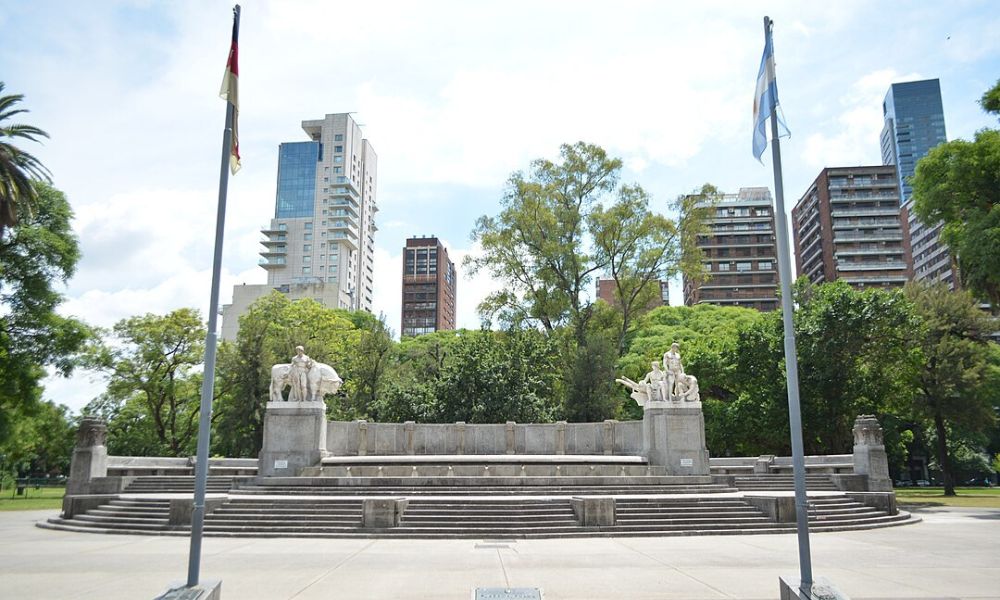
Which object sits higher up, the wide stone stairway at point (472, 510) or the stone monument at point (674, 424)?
the stone monument at point (674, 424)

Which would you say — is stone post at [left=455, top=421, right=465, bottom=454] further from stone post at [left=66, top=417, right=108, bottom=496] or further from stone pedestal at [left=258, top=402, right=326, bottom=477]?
stone post at [left=66, top=417, right=108, bottom=496]

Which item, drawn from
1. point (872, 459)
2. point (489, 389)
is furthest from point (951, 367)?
point (489, 389)

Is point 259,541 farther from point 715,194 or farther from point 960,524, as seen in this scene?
point 715,194

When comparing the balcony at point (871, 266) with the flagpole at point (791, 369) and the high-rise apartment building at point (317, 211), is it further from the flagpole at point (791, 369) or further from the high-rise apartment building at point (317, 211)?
the flagpole at point (791, 369)

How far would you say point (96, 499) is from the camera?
67.0 ft

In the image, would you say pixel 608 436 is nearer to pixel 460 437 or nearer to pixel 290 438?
pixel 460 437

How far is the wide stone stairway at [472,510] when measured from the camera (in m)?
17.0

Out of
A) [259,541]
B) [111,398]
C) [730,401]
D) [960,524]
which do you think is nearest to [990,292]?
[960,524]

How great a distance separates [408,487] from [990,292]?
77.4 feet

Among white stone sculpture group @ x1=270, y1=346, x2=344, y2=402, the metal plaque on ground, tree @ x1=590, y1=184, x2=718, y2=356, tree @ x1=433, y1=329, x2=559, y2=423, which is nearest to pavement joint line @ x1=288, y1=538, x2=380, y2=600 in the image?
the metal plaque on ground

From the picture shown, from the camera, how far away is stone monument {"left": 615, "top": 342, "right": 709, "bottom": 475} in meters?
25.9

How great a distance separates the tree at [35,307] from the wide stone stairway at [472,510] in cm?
1404

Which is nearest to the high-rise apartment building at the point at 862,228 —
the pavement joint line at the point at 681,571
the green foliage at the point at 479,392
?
the green foliage at the point at 479,392

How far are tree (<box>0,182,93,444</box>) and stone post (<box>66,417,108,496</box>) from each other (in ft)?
33.9
